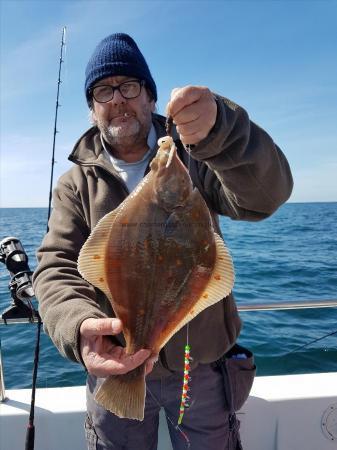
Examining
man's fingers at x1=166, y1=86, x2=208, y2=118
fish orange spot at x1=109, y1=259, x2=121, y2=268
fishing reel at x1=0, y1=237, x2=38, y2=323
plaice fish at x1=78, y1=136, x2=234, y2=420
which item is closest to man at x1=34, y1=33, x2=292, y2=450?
man's fingers at x1=166, y1=86, x2=208, y2=118

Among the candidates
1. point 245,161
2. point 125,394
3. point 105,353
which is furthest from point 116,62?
point 125,394

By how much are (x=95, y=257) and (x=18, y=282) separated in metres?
1.55

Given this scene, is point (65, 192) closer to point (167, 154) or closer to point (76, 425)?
point (167, 154)

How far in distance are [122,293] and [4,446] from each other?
2313 millimetres

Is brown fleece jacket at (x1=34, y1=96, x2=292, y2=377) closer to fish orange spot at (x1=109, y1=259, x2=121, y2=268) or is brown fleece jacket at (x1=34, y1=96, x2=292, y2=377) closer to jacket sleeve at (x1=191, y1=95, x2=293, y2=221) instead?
jacket sleeve at (x1=191, y1=95, x2=293, y2=221)

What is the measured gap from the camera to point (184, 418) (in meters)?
2.59

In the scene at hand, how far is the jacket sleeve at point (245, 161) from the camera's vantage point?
2004mm

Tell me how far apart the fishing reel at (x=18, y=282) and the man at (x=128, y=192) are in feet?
2.05

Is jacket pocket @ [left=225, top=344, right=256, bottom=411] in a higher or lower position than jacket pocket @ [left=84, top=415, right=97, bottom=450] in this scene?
higher

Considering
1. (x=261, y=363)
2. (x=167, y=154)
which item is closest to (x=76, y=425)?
(x=167, y=154)

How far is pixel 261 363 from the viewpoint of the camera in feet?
20.6

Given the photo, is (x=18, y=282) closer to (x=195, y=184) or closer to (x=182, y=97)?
(x=195, y=184)

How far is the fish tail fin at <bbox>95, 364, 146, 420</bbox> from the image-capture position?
187 centimetres

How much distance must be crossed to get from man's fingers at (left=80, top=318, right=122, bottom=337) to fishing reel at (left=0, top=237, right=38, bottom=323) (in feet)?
4.07
